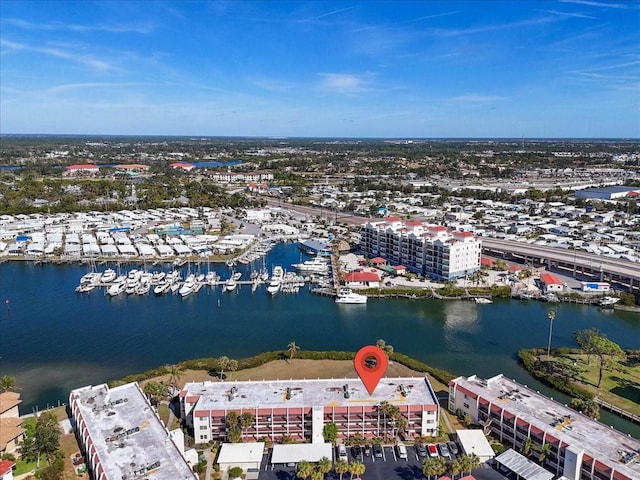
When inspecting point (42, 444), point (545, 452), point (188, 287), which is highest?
point (42, 444)

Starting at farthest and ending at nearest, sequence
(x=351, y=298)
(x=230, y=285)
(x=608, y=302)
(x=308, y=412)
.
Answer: (x=230, y=285), (x=351, y=298), (x=608, y=302), (x=308, y=412)

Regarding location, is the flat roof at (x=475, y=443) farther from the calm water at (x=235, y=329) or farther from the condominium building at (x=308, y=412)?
the calm water at (x=235, y=329)

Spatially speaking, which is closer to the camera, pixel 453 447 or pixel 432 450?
pixel 432 450

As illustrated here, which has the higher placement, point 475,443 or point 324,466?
point 324,466

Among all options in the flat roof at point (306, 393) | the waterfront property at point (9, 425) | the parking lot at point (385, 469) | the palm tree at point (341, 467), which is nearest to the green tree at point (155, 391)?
the flat roof at point (306, 393)

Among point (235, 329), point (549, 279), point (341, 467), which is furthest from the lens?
point (549, 279)

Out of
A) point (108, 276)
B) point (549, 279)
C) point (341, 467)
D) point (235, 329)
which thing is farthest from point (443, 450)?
point (108, 276)

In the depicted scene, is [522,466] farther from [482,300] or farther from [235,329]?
[482,300]
